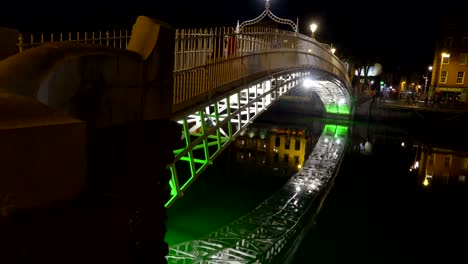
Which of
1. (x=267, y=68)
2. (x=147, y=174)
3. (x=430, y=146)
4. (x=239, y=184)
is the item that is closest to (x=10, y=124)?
(x=147, y=174)

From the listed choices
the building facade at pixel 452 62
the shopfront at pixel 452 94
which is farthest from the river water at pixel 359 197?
the building facade at pixel 452 62

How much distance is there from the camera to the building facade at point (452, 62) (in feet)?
141

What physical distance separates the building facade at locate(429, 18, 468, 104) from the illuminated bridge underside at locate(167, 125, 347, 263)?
34455 mm

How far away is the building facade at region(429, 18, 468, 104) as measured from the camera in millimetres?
43125

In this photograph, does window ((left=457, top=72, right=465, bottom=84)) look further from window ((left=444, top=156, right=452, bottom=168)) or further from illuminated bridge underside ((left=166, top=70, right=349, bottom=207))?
window ((left=444, top=156, right=452, bottom=168))

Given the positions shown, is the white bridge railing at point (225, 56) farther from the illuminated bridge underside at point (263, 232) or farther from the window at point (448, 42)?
the window at point (448, 42)

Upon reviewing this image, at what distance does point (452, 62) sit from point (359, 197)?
36.0 metres

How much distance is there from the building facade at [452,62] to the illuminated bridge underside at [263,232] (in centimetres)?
3445

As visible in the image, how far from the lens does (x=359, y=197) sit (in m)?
15.2

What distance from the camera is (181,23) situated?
27.2 meters

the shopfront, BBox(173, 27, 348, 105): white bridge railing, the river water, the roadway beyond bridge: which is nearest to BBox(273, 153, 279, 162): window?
the river water

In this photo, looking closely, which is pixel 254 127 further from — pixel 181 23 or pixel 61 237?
pixel 61 237

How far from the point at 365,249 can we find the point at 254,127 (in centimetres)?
1910

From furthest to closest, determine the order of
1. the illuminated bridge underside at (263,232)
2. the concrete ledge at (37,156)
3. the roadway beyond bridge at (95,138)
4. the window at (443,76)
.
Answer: the window at (443,76)
the illuminated bridge underside at (263,232)
the roadway beyond bridge at (95,138)
the concrete ledge at (37,156)
